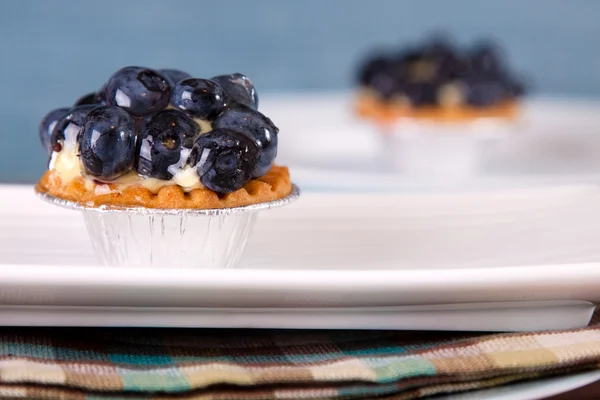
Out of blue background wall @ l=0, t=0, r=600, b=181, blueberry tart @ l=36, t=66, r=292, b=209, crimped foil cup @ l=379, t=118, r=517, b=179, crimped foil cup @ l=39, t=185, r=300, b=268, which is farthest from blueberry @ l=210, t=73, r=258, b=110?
blue background wall @ l=0, t=0, r=600, b=181

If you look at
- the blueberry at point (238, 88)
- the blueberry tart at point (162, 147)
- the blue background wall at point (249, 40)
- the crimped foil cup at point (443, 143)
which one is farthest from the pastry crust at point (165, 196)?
the blue background wall at point (249, 40)

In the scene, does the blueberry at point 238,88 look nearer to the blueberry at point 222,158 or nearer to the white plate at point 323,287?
the blueberry at point 222,158

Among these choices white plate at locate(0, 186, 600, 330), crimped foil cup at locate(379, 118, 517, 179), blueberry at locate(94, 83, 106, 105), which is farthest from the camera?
crimped foil cup at locate(379, 118, 517, 179)

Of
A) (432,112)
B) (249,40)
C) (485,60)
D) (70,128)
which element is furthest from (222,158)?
(249,40)

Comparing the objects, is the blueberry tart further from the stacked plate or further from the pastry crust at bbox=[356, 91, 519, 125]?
the pastry crust at bbox=[356, 91, 519, 125]

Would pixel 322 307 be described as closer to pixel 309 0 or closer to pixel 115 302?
pixel 115 302

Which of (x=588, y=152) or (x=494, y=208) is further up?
(x=494, y=208)

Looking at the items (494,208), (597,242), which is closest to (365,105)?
(494,208)
